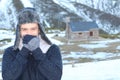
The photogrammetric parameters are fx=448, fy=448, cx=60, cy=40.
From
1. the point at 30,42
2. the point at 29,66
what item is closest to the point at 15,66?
the point at 29,66

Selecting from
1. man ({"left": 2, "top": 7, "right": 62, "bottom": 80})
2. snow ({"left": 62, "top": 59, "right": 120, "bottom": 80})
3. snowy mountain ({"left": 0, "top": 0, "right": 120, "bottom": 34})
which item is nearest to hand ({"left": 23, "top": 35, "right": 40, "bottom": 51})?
man ({"left": 2, "top": 7, "right": 62, "bottom": 80})

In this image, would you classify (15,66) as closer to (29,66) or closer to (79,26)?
(29,66)

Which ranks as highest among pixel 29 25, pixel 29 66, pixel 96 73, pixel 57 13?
pixel 29 25

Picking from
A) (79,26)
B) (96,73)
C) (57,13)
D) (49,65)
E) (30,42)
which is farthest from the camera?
(57,13)

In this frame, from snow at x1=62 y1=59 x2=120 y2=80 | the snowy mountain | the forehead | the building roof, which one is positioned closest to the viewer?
the forehead

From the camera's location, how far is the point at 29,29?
3.93 meters

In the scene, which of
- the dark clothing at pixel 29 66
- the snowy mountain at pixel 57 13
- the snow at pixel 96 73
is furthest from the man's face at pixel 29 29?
the snowy mountain at pixel 57 13

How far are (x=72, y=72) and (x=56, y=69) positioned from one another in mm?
8842

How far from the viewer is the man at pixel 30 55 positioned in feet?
12.6

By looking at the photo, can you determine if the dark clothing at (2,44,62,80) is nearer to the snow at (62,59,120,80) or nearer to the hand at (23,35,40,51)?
the hand at (23,35,40,51)

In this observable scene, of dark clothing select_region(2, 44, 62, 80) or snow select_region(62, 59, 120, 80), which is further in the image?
snow select_region(62, 59, 120, 80)

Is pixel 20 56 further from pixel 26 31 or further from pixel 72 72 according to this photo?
pixel 72 72

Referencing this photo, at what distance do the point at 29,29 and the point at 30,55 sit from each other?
0.75 ft

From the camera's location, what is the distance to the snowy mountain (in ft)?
395
